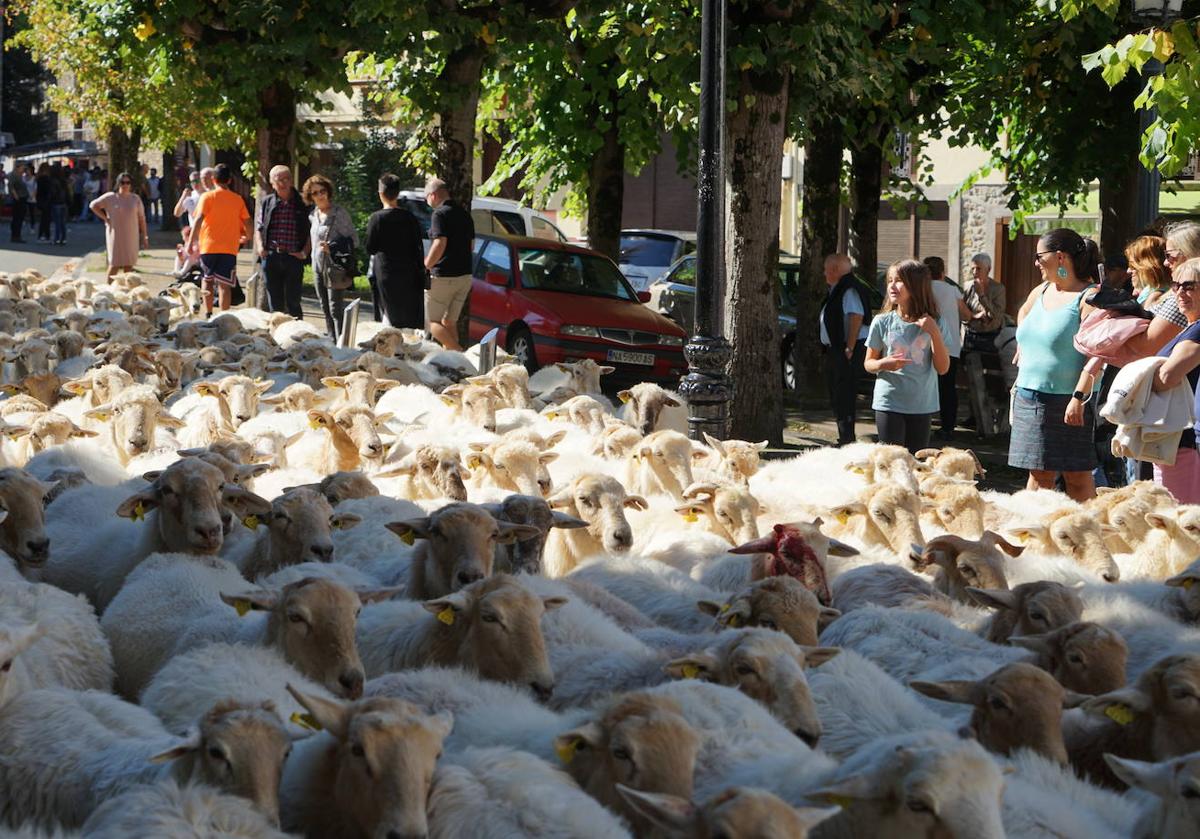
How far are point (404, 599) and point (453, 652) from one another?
1.08 m

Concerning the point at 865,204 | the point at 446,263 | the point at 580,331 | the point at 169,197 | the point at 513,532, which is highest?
the point at 169,197

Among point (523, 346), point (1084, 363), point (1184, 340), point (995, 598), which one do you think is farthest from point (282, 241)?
point (995, 598)

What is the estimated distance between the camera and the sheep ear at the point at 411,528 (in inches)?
254

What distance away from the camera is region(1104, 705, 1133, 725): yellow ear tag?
478 centimetres

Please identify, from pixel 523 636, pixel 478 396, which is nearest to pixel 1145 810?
pixel 523 636

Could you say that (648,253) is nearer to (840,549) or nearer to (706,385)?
(706,385)

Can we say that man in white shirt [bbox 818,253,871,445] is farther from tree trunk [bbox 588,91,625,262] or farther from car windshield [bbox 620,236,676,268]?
car windshield [bbox 620,236,676,268]

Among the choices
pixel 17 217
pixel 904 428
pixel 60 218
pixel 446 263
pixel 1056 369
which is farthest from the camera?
pixel 17 217

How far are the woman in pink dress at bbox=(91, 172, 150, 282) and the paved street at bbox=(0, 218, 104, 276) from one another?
17.3 ft

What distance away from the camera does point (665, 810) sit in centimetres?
383

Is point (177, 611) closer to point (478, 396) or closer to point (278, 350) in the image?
point (478, 396)

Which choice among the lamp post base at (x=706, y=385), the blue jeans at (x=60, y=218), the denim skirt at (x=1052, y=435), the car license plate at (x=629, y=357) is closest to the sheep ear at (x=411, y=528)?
the denim skirt at (x=1052, y=435)

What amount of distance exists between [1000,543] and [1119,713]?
2661 millimetres

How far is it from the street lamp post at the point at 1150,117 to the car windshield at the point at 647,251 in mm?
12259
